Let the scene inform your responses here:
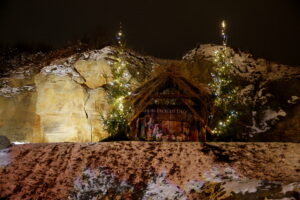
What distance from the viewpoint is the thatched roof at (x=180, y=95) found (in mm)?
8602

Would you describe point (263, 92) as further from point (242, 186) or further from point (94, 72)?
point (242, 186)

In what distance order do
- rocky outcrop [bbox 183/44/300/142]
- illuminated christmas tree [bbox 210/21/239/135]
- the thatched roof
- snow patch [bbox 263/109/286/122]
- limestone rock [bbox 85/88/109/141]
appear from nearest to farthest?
the thatched roof → illuminated christmas tree [bbox 210/21/239/135] → rocky outcrop [bbox 183/44/300/142] → snow patch [bbox 263/109/286/122] → limestone rock [bbox 85/88/109/141]

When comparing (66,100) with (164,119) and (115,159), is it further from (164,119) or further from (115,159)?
(115,159)

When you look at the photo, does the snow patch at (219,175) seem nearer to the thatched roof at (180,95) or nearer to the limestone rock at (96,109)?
the thatched roof at (180,95)

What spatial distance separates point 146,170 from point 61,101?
1057 centimetres

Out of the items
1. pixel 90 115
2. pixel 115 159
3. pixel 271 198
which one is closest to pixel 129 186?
Result: pixel 115 159

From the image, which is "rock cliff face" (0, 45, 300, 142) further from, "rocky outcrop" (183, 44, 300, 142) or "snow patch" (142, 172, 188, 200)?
"snow patch" (142, 172, 188, 200)

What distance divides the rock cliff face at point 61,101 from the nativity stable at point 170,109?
14.9 feet

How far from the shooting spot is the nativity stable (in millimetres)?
8695

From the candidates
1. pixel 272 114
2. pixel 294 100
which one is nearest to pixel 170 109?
pixel 272 114

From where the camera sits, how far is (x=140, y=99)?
891 centimetres

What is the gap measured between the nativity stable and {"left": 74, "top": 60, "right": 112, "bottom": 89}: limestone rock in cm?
590

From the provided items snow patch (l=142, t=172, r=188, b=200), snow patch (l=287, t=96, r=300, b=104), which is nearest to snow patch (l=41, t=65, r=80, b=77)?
snow patch (l=287, t=96, r=300, b=104)

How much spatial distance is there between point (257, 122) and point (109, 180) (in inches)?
408
